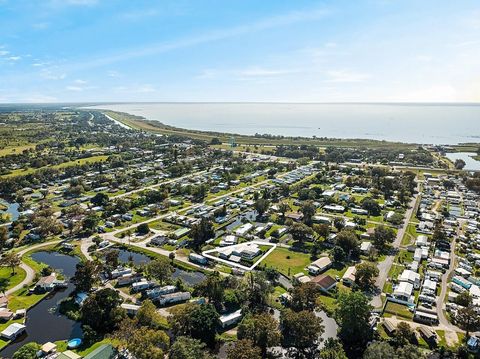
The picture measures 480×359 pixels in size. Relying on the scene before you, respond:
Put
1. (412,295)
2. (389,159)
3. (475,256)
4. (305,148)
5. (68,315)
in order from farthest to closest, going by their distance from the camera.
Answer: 1. (305,148)
2. (389,159)
3. (475,256)
4. (412,295)
5. (68,315)

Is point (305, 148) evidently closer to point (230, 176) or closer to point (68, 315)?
point (230, 176)

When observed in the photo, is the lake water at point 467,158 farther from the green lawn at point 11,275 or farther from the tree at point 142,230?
the green lawn at point 11,275

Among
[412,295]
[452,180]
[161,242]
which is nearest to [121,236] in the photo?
[161,242]

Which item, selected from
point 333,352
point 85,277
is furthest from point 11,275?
point 333,352

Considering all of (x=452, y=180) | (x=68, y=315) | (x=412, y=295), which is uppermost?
(x=452, y=180)

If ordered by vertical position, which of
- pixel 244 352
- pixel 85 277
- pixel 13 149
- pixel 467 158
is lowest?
pixel 85 277

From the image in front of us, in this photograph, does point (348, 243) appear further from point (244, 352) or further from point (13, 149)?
point (13, 149)
